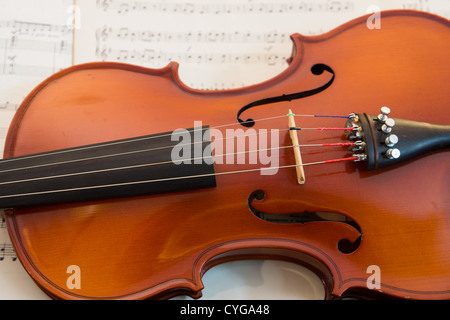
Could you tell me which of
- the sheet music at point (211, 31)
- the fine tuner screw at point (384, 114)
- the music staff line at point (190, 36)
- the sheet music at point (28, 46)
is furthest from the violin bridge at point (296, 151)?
the sheet music at point (28, 46)

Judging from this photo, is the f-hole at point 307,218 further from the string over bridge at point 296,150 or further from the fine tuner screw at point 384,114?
the fine tuner screw at point 384,114

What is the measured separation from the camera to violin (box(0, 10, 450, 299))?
3.27 ft

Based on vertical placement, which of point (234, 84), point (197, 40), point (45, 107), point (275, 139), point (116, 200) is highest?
point (197, 40)

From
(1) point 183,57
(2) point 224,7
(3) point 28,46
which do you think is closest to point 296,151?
(1) point 183,57

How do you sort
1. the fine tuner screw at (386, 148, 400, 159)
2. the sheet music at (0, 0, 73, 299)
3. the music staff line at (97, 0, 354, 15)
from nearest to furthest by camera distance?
the fine tuner screw at (386, 148, 400, 159) < the sheet music at (0, 0, 73, 299) < the music staff line at (97, 0, 354, 15)

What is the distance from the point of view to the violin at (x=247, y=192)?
998 millimetres

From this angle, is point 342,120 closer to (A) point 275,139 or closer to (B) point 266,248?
(A) point 275,139

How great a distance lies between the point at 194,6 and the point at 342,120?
82cm

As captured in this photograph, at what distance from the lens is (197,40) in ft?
4.88

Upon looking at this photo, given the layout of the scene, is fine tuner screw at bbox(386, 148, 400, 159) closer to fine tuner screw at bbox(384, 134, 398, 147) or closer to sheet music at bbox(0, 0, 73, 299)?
fine tuner screw at bbox(384, 134, 398, 147)

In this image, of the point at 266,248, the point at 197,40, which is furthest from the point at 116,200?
the point at 197,40

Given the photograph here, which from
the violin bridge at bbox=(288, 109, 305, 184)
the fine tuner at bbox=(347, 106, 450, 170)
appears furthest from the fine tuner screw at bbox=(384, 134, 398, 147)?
the violin bridge at bbox=(288, 109, 305, 184)

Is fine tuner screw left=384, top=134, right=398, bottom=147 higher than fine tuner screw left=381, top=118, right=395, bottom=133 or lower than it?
lower

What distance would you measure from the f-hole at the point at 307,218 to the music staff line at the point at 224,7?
0.85 m
